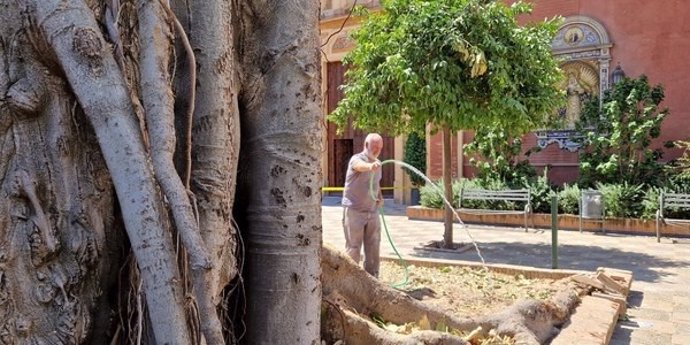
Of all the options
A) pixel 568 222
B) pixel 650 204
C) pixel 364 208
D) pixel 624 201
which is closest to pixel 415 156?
pixel 568 222

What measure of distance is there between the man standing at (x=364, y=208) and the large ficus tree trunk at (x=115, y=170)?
3.36m

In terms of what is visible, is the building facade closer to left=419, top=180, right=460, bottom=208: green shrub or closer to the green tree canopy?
left=419, top=180, right=460, bottom=208: green shrub

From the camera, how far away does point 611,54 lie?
13.8 metres

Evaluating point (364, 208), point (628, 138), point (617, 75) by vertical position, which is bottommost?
point (364, 208)

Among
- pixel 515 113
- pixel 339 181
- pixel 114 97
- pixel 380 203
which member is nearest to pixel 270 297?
pixel 114 97

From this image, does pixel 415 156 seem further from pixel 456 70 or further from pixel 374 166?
pixel 374 166

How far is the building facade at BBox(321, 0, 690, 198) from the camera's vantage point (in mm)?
12812

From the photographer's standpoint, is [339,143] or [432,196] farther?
[339,143]

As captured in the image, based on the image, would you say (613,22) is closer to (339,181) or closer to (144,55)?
(339,181)

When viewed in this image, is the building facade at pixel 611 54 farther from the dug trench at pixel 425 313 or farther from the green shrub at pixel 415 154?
the dug trench at pixel 425 313

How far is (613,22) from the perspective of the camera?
13.7 m

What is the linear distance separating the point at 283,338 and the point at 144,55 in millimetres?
1238

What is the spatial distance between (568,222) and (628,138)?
81.7 inches

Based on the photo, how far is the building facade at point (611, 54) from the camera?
12.8m
